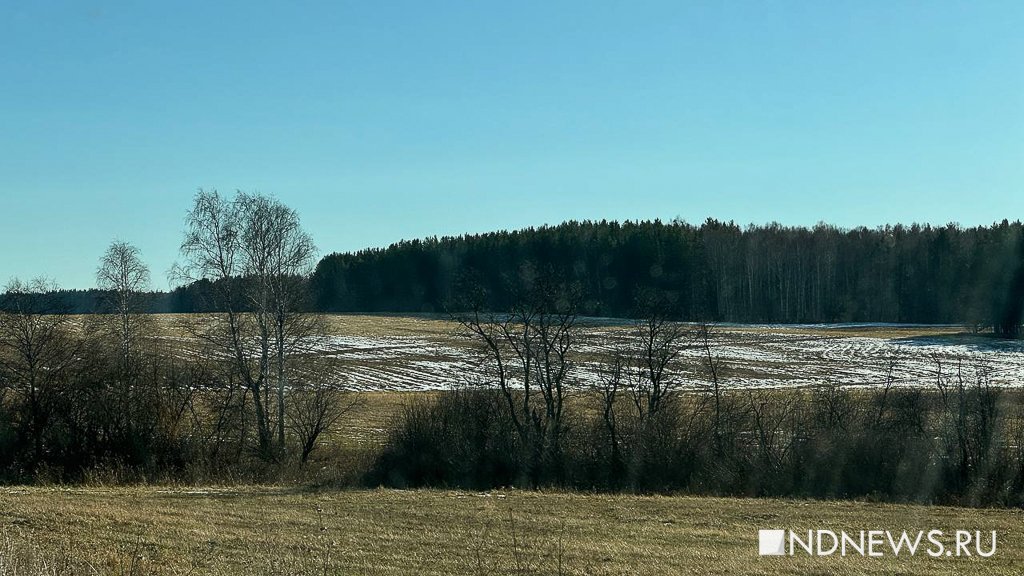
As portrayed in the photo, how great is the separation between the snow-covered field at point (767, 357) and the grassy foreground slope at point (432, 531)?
22140 mm

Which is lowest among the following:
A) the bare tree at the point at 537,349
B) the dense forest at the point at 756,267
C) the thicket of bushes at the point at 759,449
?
the thicket of bushes at the point at 759,449

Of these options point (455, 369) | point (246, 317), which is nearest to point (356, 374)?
point (455, 369)

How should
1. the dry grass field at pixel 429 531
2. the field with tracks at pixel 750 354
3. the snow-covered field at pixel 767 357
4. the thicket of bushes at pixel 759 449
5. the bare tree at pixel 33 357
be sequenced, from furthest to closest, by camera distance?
the snow-covered field at pixel 767 357
the field with tracks at pixel 750 354
the bare tree at pixel 33 357
the thicket of bushes at pixel 759 449
the dry grass field at pixel 429 531

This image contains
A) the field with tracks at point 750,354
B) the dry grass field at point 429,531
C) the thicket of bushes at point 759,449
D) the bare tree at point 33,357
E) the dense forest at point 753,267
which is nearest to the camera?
the dry grass field at point 429,531

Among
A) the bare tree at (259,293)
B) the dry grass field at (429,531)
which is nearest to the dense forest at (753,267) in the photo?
the bare tree at (259,293)

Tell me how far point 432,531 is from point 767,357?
174ft

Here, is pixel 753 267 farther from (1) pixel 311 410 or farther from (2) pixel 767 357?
(1) pixel 311 410

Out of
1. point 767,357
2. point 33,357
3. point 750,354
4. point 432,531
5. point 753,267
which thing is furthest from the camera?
point 753,267

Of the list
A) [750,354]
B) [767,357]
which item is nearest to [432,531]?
[767,357]

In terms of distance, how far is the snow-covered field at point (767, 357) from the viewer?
5231cm

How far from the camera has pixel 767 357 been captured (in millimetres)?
65312

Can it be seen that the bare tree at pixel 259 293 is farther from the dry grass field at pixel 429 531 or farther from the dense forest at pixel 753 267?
the dense forest at pixel 753 267

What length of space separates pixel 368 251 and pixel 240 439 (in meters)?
107

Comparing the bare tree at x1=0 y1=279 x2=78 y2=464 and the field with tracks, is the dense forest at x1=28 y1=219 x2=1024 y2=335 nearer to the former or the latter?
the field with tracks
